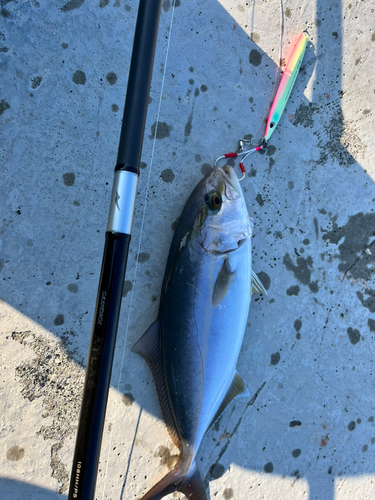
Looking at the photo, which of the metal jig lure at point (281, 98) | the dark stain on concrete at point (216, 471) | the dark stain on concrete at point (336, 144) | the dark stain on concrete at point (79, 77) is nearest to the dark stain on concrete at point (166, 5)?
the dark stain on concrete at point (79, 77)

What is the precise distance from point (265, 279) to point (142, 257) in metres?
0.73

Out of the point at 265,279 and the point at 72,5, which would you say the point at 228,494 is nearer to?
the point at 265,279

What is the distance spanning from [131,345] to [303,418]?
1100 mm

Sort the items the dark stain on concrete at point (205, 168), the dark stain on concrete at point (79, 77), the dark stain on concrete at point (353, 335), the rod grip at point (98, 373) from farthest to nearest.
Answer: the dark stain on concrete at point (353, 335), the dark stain on concrete at point (205, 168), the dark stain on concrete at point (79, 77), the rod grip at point (98, 373)

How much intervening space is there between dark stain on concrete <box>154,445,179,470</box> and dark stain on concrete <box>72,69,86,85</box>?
2.04 m

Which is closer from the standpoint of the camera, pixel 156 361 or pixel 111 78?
pixel 156 361

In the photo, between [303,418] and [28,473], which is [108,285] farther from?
[303,418]

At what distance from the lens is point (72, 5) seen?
1.79 metres

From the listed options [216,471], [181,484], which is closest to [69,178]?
[181,484]

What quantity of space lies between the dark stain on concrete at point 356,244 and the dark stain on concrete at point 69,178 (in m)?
1.50

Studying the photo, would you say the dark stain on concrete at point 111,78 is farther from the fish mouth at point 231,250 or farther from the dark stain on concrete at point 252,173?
the fish mouth at point 231,250

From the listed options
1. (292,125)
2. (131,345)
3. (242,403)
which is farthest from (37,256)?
(292,125)

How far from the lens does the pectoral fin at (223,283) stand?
1540 millimetres

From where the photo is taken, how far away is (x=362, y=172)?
2.07 meters
